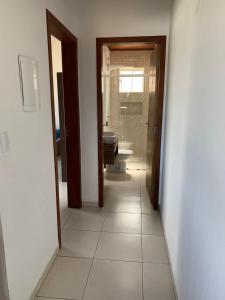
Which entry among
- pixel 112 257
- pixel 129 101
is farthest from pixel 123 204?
pixel 129 101

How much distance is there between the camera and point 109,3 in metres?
2.63

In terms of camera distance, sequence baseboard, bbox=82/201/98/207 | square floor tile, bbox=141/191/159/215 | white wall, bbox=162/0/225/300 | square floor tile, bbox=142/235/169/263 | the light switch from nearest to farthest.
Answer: white wall, bbox=162/0/225/300 < the light switch < square floor tile, bbox=142/235/169/263 < square floor tile, bbox=141/191/159/215 < baseboard, bbox=82/201/98/207

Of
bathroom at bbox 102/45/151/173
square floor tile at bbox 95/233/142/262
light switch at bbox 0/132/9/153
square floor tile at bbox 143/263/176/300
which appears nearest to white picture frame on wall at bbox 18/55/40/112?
light switch at bbox 0/132/9/153

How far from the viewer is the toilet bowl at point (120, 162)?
450 centimetres

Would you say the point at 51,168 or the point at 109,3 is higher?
the point at 109,3

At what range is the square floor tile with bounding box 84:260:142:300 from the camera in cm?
171

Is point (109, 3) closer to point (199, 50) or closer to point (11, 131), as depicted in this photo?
point (199, 50)

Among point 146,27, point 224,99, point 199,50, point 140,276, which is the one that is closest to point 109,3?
point 146,27

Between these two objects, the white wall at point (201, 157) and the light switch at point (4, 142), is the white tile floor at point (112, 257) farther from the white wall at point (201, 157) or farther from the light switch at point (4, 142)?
the light switch at point (4, 142)

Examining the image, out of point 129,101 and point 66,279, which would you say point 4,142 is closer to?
point 66,279

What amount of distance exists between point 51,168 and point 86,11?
1.94 metres

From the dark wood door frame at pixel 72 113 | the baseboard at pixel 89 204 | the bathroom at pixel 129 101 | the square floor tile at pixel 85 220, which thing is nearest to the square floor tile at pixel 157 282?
the square floor tile at pixel 85 220

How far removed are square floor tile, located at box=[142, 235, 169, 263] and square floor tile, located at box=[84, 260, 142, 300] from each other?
0.16 metres

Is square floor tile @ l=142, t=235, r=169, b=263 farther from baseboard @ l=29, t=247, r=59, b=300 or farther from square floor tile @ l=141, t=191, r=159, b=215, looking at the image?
baseboard @ l=29, t=247, r=59, b=300
